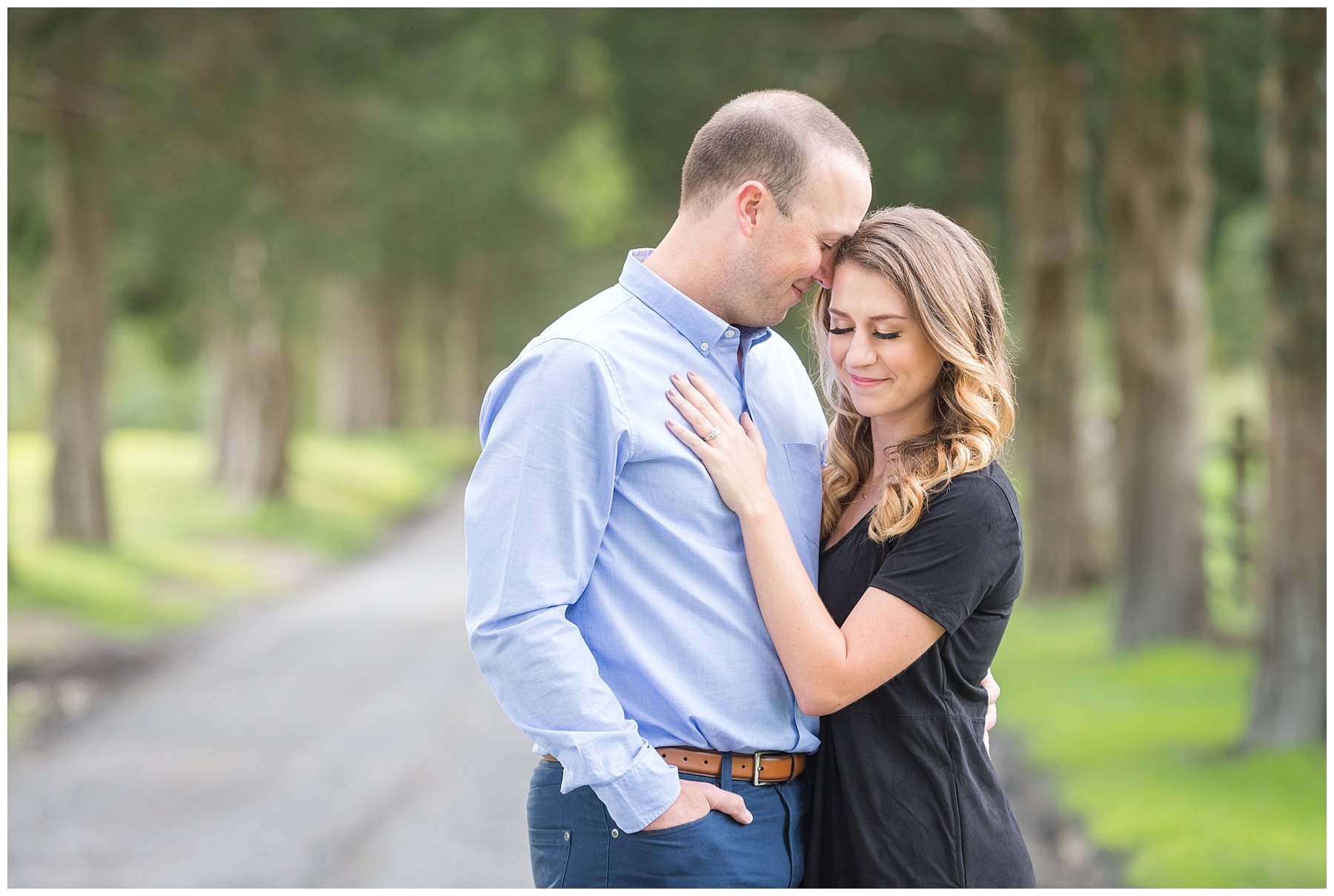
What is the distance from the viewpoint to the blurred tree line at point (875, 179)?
646 cm

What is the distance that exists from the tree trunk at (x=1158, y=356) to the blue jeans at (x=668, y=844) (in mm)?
8264

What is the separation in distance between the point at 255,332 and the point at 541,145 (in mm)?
8666

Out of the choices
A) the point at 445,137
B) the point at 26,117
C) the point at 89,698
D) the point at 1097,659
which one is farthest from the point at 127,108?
the point at 1097,659

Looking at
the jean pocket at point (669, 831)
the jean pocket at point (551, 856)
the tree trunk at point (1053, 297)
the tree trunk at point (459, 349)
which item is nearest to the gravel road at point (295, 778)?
the jean pocket at point (551, 856)

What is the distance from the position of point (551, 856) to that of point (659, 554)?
65cm

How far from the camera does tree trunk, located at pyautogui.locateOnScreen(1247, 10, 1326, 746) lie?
6.05 meters

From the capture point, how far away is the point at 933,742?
2475 millimetres

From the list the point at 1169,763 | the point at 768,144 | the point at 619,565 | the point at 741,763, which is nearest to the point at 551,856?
the point at 741,763

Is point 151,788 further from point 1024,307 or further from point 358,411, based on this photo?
point 358,411

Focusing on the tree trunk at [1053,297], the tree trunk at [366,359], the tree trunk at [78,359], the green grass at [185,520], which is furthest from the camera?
the tree trunk at [366,359]

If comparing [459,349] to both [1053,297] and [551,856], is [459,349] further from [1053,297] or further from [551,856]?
[551,856]

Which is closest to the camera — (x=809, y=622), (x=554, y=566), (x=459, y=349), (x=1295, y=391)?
(x=554, y=566)

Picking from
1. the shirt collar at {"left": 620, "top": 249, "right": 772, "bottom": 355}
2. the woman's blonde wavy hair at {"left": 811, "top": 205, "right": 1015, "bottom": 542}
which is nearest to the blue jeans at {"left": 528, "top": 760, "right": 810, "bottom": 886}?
the woman's blonde wavy hair at {"left": 811, "top": 205, "right": 1015, "bottom": 542}

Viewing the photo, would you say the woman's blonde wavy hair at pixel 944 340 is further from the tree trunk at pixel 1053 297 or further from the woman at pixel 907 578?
the tree trunk at pixel 1053 297
